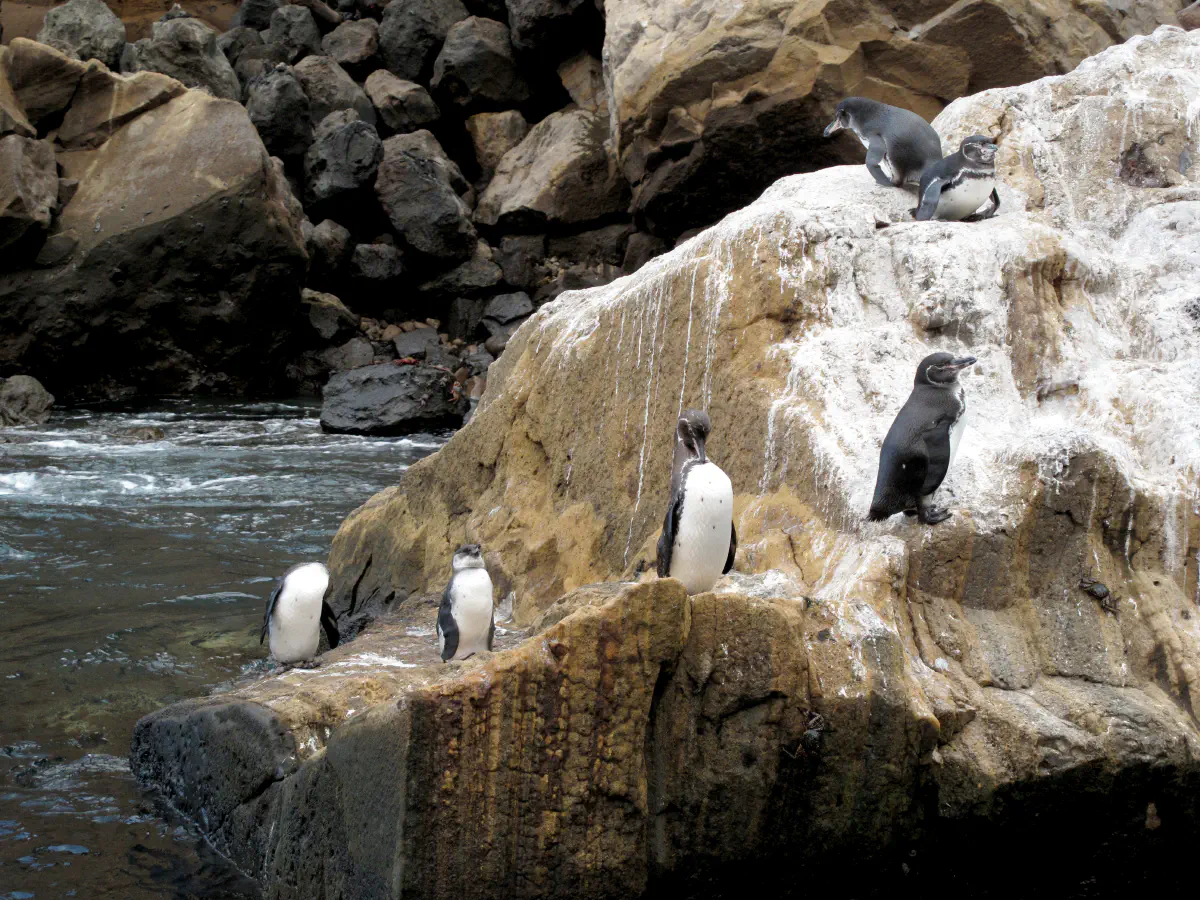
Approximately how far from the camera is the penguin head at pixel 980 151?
6281 mm

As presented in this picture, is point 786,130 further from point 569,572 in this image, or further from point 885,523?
point 885,523

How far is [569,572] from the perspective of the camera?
6734mm

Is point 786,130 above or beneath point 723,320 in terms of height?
above

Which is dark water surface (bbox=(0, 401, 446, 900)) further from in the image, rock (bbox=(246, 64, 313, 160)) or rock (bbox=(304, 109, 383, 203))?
rock (bbox=(246, 64, 313, 160))

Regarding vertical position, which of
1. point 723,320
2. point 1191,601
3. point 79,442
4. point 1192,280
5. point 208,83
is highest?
point 208,83

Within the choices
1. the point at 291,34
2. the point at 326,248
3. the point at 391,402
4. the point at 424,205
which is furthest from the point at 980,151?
the point at 291,34

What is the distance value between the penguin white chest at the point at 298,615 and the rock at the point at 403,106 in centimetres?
2071

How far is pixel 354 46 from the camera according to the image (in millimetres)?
28047

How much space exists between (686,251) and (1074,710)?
352cm

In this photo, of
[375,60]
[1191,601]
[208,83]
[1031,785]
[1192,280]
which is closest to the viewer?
[1031,785]

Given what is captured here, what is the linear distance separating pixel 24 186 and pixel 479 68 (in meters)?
10.7

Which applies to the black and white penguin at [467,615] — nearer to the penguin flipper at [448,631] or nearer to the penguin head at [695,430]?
the penguin flipper at [448,631]

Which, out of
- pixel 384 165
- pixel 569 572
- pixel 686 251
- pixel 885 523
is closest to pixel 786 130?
pixel 384 165

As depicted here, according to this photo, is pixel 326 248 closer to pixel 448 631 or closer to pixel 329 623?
pixel 329 623
